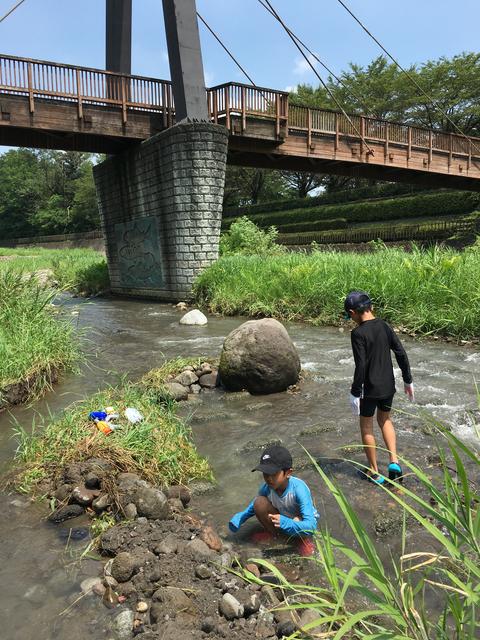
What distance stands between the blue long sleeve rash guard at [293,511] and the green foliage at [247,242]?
18.5m

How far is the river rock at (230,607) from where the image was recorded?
2461 mm

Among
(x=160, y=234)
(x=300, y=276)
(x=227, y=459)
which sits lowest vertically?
(x=227, y=459)

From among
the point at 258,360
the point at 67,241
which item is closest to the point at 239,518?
the point at 258,360

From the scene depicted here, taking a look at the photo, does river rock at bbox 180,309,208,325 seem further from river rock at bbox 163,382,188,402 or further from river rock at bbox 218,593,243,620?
river rock at bbox 218,593,243,620

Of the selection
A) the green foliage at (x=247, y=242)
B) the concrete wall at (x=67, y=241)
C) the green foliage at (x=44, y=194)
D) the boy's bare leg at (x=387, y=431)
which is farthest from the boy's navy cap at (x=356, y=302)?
the green foliage at (x=44, y=194)

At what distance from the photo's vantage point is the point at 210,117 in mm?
17844

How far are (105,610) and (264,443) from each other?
257cm

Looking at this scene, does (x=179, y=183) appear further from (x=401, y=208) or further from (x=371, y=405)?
(x=401, y=208)

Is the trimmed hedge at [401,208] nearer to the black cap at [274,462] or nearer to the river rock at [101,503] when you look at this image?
the black cap at [274,462]

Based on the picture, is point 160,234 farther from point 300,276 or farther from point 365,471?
point 365,471

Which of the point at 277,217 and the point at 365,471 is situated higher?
the point at 277,217

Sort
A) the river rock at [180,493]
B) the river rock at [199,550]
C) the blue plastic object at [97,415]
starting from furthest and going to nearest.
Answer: the blue plastic object at [97,415] → the river rock at [180,493] → the river rock at [199,550]

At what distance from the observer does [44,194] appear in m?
73.3

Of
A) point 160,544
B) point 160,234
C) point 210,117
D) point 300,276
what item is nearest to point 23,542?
point 160,544
